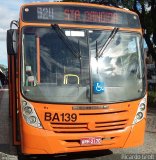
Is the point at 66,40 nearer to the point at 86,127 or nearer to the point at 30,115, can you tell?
the point at 30,115

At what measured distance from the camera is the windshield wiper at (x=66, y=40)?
727 centimetres

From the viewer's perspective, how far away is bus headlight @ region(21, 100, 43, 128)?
688 cm

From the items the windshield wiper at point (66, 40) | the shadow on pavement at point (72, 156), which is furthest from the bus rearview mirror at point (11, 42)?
the shadow on pavement at point (72, 156)

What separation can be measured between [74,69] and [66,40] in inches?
22.1

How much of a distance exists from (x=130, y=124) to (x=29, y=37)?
2.45 metres

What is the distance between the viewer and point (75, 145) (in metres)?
7.00

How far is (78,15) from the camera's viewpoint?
7637mm

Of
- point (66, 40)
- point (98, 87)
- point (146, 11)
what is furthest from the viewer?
point (146, 11)

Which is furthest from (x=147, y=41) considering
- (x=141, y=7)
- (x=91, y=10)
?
(x=91, y=10)

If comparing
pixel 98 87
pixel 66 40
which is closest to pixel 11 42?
pixel 66 40

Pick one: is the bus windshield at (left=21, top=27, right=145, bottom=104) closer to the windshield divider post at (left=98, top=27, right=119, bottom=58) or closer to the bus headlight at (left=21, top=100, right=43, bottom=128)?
the windshield divider post at (left=98, top=27, right=119, bottom=58)

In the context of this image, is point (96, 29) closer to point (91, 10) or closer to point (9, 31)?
point (91, 10)

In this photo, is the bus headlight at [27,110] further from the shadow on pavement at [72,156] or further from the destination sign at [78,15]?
the destination sign at [78,15]

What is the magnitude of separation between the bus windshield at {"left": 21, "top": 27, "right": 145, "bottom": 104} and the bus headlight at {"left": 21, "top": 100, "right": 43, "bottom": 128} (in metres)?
0.15
